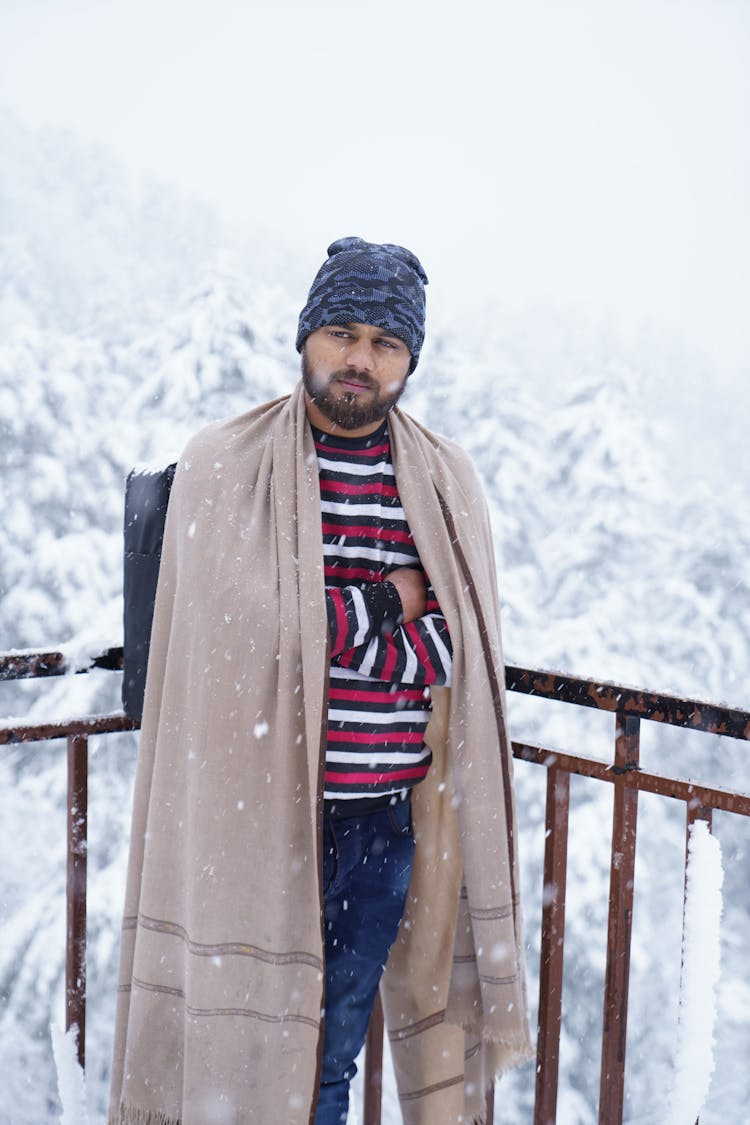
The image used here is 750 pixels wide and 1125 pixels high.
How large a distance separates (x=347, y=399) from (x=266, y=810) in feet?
2.68

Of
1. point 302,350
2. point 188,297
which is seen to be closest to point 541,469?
point 188,297

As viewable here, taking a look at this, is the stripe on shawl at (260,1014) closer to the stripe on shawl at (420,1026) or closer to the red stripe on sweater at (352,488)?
the stripe on shawl at (420,1026)

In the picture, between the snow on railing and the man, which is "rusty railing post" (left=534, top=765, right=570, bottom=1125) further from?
the snow on railing

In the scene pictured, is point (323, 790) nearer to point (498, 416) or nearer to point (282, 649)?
point (282, 649)

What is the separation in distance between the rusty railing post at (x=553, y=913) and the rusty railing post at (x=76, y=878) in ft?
3.42

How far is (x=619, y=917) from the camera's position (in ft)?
6.25

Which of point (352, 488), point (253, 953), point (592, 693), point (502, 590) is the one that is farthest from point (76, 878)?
point (502, 590)

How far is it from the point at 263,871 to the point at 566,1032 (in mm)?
11111

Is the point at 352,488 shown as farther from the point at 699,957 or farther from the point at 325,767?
the point at 699,957

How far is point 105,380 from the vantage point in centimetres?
1620

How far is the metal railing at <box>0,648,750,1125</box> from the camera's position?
1712 millimetres

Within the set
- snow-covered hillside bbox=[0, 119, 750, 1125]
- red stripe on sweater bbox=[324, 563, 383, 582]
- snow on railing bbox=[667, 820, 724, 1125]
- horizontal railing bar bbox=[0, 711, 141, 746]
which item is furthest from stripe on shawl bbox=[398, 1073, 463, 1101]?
snow-covered hillside bbox=[0, 119, 750, 1125]

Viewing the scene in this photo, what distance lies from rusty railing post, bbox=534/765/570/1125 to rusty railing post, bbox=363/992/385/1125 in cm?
45

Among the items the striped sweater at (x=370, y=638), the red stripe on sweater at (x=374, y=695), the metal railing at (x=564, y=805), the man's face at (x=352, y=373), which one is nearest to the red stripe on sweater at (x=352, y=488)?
the striped sweater at (x=370, y=638)
